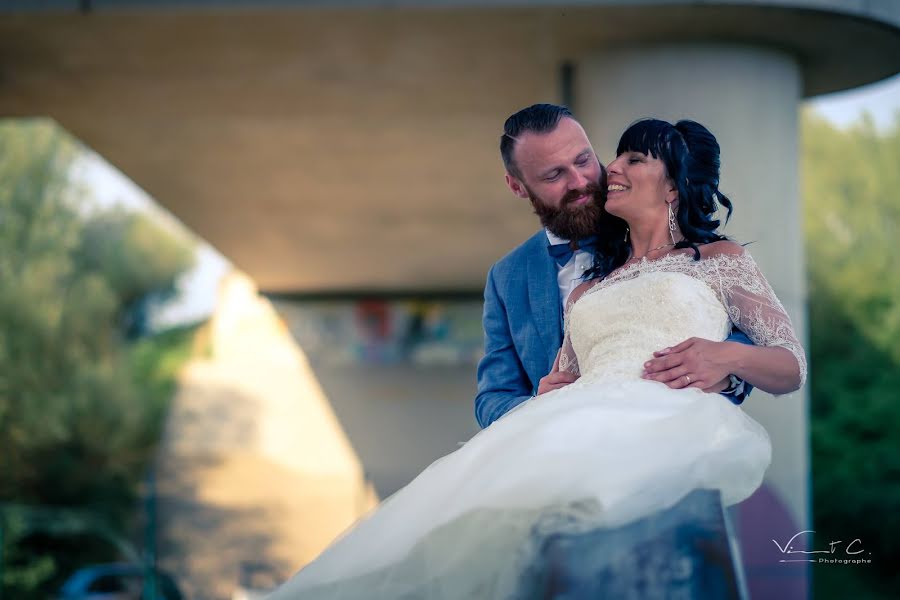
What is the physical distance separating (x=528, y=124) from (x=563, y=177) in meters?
0.20

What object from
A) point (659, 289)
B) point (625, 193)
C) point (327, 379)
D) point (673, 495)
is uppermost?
point (625, 193)

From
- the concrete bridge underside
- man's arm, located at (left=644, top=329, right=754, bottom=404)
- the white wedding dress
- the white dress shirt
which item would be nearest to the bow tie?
the white dress shirt

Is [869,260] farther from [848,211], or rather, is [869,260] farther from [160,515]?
[160,515]

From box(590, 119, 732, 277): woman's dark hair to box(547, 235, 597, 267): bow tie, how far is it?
0.30 m

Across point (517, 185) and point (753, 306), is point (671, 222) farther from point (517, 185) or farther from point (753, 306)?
point (517, 185)

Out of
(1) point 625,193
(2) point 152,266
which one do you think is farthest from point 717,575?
(2) point 152,266

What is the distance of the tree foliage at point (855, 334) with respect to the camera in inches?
940

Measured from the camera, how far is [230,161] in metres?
11.8

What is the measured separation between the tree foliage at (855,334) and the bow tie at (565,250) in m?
21.4

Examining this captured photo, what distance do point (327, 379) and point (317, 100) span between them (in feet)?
43.2

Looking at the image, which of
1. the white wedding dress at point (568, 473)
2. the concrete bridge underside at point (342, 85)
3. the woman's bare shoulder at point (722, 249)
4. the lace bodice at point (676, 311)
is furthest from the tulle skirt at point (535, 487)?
the concrete bridge underside at point (342, 85)

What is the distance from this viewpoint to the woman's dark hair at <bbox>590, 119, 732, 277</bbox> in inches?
111

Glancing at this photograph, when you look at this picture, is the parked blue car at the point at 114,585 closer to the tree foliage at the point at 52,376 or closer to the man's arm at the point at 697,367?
the tree foliage at the point at 52,376

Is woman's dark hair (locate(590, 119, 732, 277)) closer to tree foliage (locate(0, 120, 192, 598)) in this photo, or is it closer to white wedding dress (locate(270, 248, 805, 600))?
white wedding dress (locate(270, 248, 805, 600))
